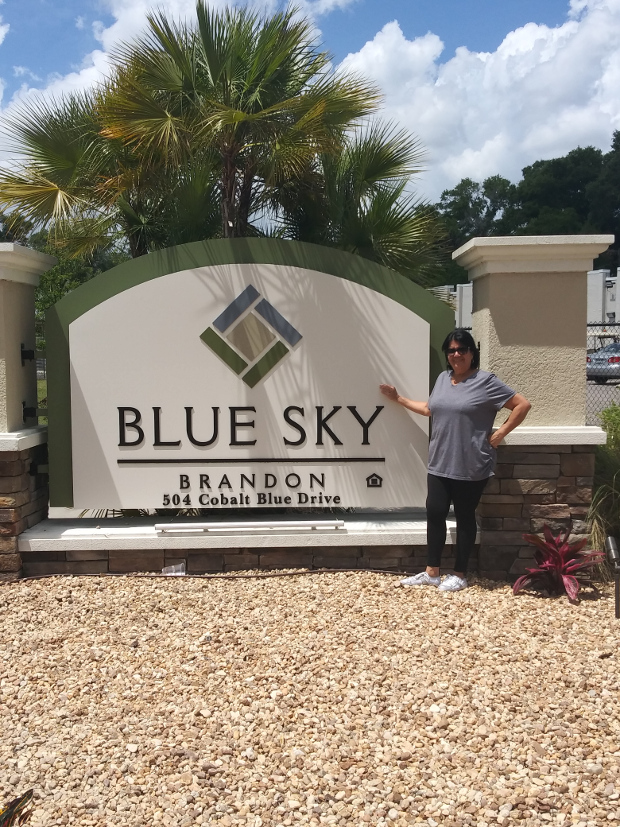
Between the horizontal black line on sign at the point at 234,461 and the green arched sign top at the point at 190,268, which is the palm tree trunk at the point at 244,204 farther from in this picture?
the horizontal black line on sign at the point at 234,461

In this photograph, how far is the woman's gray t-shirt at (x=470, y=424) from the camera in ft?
14.2

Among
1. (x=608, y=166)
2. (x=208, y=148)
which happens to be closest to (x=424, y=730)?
(x=208, y=148)

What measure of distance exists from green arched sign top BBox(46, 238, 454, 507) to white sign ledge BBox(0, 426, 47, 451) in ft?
0.35

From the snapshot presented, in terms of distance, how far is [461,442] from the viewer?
434cm

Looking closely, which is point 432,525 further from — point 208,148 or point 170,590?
point 208,148

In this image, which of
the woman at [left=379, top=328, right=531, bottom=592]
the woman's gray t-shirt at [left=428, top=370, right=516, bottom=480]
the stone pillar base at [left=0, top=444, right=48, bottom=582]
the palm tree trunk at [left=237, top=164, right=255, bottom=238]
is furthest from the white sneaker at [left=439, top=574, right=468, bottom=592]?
the palm tree trunk at [left=237, top=164, right=255, bottom=238]

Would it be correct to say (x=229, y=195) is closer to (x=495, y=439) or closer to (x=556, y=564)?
(x=495, y=439)

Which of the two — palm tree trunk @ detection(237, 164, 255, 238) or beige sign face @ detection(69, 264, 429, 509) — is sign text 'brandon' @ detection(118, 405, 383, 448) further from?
palm tree trunk @ detection(237, 164, 255, 238)

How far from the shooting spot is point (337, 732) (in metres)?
2.89

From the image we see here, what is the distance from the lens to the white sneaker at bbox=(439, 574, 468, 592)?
14.5ft

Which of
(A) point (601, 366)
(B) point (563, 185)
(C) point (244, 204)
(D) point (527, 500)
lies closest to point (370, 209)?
(C) point (244, 204)

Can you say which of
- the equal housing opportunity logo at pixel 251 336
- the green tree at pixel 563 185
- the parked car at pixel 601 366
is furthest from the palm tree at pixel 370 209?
the green tree at pixel 563 185

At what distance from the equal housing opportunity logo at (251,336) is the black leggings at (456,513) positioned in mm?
1257

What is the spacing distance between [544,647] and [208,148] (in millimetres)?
4210
